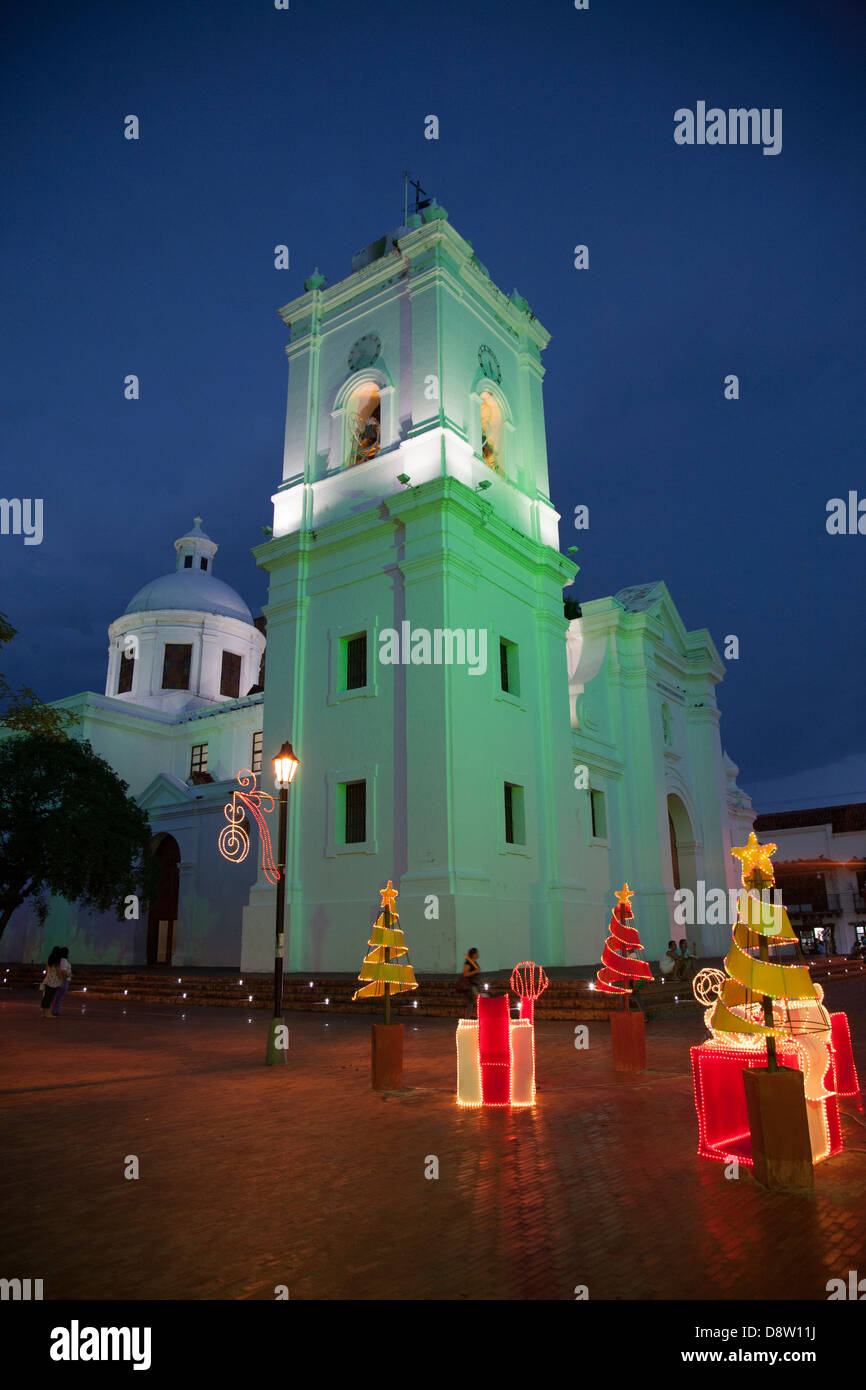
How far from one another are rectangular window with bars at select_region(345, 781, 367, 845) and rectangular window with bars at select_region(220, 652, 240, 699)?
19643 millimetres

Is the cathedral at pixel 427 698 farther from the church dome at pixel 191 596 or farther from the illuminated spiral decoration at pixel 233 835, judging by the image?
the church dome at pixel 191 596

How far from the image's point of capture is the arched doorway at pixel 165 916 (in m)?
31.0

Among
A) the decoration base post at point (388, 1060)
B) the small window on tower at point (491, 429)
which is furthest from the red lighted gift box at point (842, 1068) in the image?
the small window on tower at point (491, 429)

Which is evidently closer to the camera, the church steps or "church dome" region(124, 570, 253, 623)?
the church steps

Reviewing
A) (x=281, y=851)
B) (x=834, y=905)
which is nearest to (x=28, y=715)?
(x=281, y=851)

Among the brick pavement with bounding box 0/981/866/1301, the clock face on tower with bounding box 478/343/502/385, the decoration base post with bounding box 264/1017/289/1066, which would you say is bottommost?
the brick pavement with bounding box 0/981/866/1301

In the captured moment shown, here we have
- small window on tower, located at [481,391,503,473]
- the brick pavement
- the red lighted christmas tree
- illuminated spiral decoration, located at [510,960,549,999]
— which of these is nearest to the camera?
the brick pavement

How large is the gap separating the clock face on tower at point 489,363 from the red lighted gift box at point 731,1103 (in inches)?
923

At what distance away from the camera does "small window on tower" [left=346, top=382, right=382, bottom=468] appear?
84.3ft

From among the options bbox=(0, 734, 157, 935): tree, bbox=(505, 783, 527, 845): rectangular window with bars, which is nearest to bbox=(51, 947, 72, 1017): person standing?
bbox=(0, 734, 157, 935): tree

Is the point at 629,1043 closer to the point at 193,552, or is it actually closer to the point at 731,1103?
the point at 731,1103

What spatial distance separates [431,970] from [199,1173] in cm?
1339

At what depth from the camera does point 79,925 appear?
1259 inches
